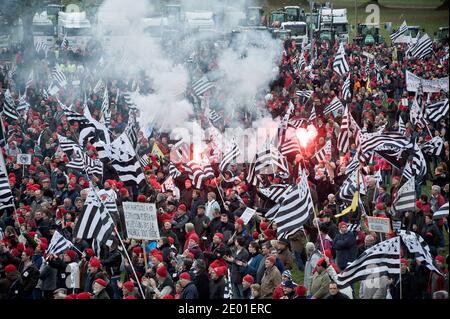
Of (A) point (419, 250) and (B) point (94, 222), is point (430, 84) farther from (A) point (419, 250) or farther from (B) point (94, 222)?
(B) point (94, 222)

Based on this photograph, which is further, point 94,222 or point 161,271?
point 94,222

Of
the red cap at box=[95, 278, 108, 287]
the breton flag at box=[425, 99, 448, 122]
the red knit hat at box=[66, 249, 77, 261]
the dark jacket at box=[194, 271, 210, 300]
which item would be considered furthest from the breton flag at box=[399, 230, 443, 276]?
the breton flag at box=[425, 99, 448, 122]

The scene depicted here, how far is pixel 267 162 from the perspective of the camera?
1994 cm

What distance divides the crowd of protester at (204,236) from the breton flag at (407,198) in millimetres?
268

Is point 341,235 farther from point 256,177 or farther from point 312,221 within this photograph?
point 256,177

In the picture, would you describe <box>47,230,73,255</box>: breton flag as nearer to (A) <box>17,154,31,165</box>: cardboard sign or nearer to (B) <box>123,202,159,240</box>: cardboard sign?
(B) <box>123,202,159,240</box>: cardboard sign

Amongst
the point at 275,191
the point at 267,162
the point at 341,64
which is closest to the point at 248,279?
the point at 275,191

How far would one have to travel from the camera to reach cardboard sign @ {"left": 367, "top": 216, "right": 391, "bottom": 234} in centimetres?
1420

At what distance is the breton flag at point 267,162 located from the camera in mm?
19859

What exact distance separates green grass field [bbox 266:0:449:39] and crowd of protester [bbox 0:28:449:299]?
34801mm

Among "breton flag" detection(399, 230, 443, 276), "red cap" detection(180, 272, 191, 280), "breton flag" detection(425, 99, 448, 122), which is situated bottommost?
"red cap" detection(180, 272, 191, 280)

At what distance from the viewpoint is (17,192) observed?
21172 mm

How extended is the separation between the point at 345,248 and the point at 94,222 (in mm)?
3755

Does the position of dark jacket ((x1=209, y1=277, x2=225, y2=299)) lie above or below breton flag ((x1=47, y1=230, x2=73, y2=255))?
below
